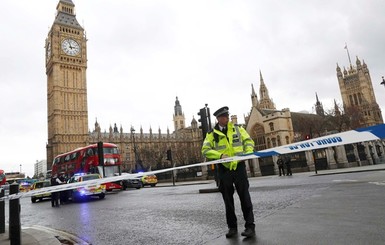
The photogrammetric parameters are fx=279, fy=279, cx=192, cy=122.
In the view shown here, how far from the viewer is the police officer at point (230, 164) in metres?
3.95

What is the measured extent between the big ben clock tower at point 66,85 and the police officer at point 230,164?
246ft

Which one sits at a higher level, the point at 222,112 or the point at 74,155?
the point at 74,155

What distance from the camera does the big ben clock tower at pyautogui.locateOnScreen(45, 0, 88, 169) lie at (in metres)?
73.6

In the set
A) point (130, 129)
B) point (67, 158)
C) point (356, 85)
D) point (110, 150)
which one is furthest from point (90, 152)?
point (356, 85)

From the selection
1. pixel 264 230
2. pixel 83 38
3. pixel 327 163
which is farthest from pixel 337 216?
pixel 83 38

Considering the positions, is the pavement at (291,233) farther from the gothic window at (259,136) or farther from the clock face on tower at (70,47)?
the clock face on tower at (70,47)

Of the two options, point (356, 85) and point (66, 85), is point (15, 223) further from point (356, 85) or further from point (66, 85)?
point (356, 85)

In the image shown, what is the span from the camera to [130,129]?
78.7 metres

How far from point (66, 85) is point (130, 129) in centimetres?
2101

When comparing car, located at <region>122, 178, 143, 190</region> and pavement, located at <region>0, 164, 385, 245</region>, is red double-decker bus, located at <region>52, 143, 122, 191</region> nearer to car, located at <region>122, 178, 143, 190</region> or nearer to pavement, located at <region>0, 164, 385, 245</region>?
car, located at <region>122, 178, 143, 190</region>

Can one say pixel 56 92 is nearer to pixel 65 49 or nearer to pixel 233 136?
pixel 65 49

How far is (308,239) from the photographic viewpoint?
3.25 meters

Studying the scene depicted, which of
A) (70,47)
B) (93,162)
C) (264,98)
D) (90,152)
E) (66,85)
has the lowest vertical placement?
(93,162)

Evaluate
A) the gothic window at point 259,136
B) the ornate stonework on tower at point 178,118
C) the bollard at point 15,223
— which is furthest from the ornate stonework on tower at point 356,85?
the bollard at point 15,223
